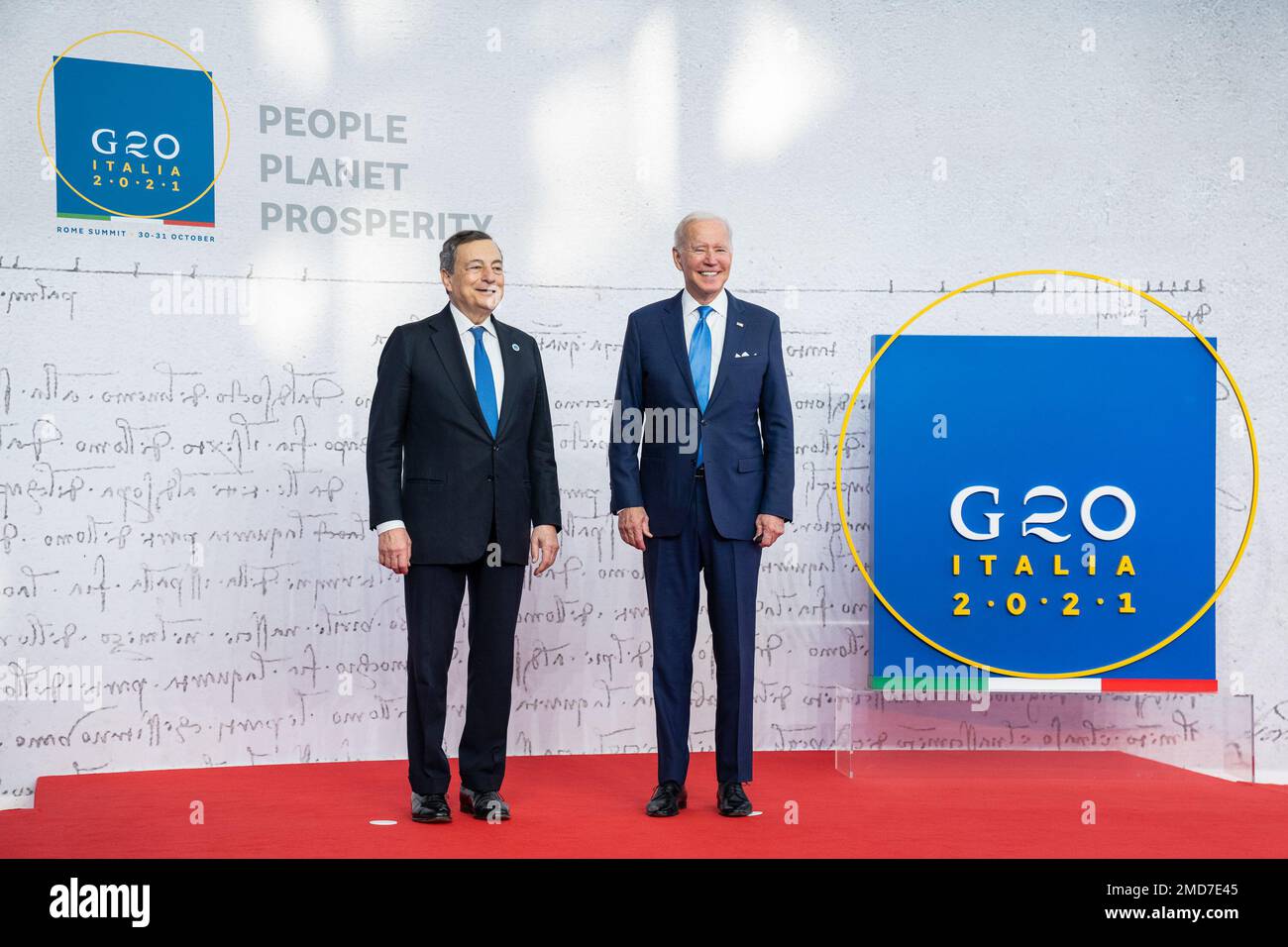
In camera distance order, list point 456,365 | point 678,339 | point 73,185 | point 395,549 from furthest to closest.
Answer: point 73,185
point 678,339
point 456,365
point 395,549

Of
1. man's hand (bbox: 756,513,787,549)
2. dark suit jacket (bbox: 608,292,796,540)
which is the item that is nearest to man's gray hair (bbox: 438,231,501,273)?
dark suit jacket (bbox: 608,292,796,540)

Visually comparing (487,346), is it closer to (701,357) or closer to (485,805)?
(701,357)

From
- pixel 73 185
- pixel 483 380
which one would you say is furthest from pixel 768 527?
pixel 73 185

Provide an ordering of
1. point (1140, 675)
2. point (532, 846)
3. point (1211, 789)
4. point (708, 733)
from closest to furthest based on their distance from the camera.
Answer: point (532, 846) → point (1211, 789) → point (1140, 675) → point (708, 733)

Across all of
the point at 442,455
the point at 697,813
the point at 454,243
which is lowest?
the point at 697,813

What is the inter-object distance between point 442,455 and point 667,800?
3.42ft

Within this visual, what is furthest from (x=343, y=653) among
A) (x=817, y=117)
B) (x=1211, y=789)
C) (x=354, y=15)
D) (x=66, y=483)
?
(x=1211, y=789)

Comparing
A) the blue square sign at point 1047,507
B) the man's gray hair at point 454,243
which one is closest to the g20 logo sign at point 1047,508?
the blue square sign at point 1047,507

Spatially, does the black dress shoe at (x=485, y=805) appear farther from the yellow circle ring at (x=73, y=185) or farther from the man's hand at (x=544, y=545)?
the yellow circle ring at (x=73, y=185)

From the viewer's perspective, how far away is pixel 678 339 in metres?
3.17

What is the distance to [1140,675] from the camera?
12.3 feet

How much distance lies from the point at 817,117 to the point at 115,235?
2.32 m

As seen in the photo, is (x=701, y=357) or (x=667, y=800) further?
(x=701, y=357)

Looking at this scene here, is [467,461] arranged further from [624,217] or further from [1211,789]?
[1211,789]
